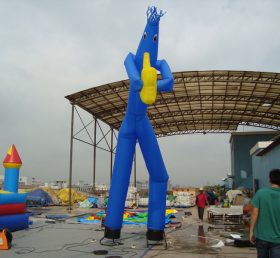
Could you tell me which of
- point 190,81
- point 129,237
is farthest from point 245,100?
point 129,237

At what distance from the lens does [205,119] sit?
27.3 m

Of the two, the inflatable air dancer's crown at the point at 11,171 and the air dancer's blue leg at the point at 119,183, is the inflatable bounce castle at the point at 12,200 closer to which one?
the inflatable air dancer's crown at the point at 11,171

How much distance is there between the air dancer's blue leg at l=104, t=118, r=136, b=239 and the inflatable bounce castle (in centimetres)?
350

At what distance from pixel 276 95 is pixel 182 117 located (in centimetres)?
788

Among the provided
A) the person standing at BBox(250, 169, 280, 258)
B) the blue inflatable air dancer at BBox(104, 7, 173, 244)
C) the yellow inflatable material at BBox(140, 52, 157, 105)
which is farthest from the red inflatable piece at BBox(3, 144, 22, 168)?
the person standing at BBox(250, 169, 280, 258)

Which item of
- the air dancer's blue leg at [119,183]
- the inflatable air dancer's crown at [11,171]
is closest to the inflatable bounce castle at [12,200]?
the inflatable air dancer's crown at [11,171]

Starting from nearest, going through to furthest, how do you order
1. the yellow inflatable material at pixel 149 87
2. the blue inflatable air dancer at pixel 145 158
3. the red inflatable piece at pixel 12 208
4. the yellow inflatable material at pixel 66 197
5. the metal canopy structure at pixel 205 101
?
the yellow inflatable material at pixel 149 87
the blue inflatable air dancer at pixel 145 158
the red inflatable piece at pixel 12 208
the metal canopy structure at pixel 205 101
the yellow inflatable material at pixel 66 197

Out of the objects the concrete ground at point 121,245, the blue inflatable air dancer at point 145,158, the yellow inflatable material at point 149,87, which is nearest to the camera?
the yellow inflatable material at point 149,87

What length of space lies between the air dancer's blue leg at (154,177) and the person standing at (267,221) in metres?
4.19

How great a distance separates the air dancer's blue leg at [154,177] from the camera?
7.89 metres

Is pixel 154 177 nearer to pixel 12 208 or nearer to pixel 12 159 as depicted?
pixel 12 208

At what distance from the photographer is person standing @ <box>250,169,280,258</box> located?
144 inches

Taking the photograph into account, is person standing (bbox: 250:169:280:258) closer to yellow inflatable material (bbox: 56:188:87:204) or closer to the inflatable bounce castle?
the inflatable bounce castle

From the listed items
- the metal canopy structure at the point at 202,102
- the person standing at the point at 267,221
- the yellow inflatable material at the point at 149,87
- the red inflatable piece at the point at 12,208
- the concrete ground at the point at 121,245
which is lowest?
the concrete ground at the point at 121,245
